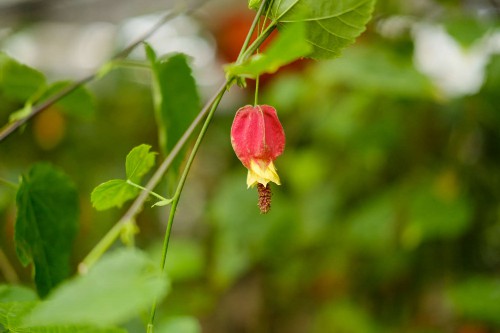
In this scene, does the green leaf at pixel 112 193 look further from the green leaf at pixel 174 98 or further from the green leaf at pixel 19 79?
the green leaf at pixel 19 79

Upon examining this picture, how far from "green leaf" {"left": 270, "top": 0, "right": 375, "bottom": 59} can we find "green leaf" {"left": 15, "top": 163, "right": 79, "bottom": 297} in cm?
26

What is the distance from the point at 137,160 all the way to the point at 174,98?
0.41 ft

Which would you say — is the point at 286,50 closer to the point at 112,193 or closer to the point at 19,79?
the point at 112,193

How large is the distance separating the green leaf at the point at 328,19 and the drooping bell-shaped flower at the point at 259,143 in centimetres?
5

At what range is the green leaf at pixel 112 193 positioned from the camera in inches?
15.9

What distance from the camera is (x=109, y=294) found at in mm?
260

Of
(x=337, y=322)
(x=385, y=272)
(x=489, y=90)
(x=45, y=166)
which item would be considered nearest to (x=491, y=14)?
(x=489, y=90)

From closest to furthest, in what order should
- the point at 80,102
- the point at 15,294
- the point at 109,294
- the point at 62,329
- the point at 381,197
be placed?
the point at 109,294, the point at 62,329, the point at 15,294, the point at 80,102, the point at 381,197

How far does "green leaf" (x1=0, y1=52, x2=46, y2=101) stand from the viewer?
579 mm

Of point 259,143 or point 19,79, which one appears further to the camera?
point 19,79

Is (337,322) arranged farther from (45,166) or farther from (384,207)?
(45,166)

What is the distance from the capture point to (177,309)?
1396mm

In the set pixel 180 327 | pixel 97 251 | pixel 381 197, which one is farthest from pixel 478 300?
pixel 97 251

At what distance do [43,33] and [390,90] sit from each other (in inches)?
86.8
